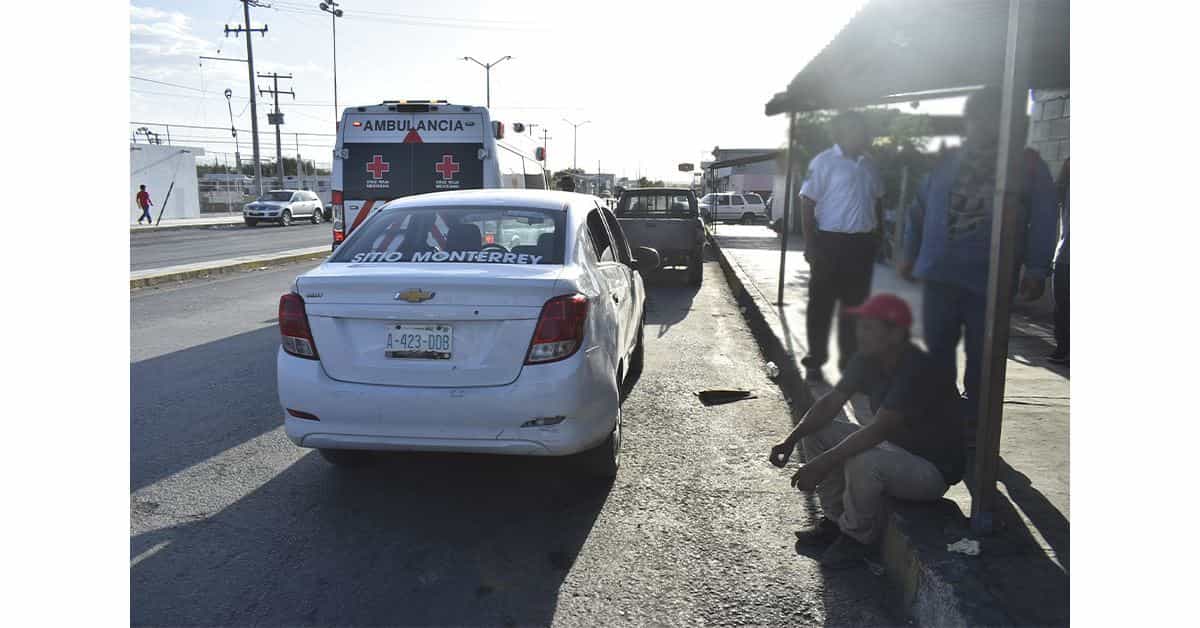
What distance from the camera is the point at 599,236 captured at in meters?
5.35

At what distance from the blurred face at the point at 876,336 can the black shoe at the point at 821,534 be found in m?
1.09

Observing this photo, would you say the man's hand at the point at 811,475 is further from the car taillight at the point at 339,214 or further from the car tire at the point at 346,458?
the car taillight at the point at 339,214

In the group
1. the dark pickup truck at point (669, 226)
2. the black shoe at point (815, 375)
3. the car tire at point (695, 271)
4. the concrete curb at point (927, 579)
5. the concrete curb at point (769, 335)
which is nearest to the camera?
the concrete curb at point (927, 579)

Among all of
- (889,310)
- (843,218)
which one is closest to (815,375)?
(889,310)

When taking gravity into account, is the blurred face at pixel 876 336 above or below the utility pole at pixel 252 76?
below

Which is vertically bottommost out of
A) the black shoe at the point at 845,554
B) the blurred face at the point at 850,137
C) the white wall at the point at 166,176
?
the black shoe at the point at 845,554

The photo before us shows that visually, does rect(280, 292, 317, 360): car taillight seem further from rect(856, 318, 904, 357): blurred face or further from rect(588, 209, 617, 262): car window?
rect(856, 318, 904, 357): blurred face

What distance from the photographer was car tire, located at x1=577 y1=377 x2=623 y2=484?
429 cm

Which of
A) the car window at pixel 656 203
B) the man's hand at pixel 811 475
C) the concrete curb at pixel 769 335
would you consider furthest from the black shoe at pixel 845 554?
the car window at pixel 656 203

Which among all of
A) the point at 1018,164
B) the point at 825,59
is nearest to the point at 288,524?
the point at 825,59

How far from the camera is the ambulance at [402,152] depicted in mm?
10430

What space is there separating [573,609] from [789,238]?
1.66 metres

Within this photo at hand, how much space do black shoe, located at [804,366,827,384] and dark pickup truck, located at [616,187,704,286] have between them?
1003cm

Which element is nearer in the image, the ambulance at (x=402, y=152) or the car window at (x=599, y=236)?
the car window at (x=599, y=236)
